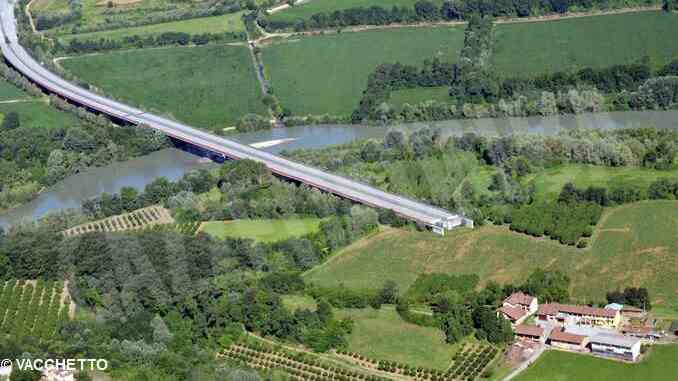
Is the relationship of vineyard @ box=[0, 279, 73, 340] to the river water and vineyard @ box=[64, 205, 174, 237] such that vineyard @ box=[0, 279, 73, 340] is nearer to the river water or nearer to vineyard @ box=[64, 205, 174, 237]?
vineyard @ box=[64, 205, 174, 237]

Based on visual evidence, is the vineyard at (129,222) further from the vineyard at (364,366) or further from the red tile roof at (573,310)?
the red tile roof at (573,310)

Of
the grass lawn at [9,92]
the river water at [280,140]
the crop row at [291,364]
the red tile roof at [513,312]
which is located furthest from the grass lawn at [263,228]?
the grass lawn at [9,92]

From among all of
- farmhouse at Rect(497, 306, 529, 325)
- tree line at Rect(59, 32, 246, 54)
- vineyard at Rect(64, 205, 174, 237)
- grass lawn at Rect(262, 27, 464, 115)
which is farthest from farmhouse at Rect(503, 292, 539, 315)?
tree line at Rect(59, 32, 246, 54)

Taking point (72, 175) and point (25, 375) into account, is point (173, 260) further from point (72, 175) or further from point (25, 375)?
point (72, 175)

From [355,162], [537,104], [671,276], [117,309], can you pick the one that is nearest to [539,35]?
[537,104]

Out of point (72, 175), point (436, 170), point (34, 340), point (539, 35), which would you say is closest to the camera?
point (34, 340)

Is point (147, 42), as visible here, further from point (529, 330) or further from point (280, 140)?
point (529, 330)

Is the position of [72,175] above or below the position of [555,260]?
below
